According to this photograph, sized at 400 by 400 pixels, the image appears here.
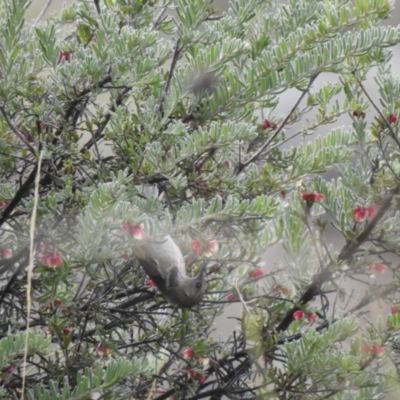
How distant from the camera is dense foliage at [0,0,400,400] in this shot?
1.84 meters

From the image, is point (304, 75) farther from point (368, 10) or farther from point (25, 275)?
point (25, 275)

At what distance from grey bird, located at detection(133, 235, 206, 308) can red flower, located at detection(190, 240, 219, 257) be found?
12cm

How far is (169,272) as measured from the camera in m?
1.99

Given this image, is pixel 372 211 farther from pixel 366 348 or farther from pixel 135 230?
pixel 135 230

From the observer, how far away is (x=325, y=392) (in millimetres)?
2320

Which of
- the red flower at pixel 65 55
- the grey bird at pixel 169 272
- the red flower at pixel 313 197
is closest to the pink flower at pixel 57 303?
the grey bird at pixel 169 272

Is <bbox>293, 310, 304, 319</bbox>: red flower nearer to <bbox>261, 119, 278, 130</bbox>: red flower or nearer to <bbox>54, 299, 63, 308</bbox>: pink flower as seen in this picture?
<bbox>261, 119, 278, 130</bbox>: red flower

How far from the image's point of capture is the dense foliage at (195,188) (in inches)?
72.6

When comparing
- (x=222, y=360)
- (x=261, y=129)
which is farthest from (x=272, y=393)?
(x=261, y=129)

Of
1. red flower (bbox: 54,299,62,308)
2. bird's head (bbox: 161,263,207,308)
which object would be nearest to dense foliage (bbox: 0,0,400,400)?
red flower (bbox: 54,299,62,308)

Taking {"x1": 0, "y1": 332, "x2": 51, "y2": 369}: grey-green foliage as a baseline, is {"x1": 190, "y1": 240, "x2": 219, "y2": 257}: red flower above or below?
above

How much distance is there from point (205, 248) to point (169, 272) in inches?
8.2

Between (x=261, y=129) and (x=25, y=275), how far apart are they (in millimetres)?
997

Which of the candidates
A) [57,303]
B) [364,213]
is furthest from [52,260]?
[364,213]
